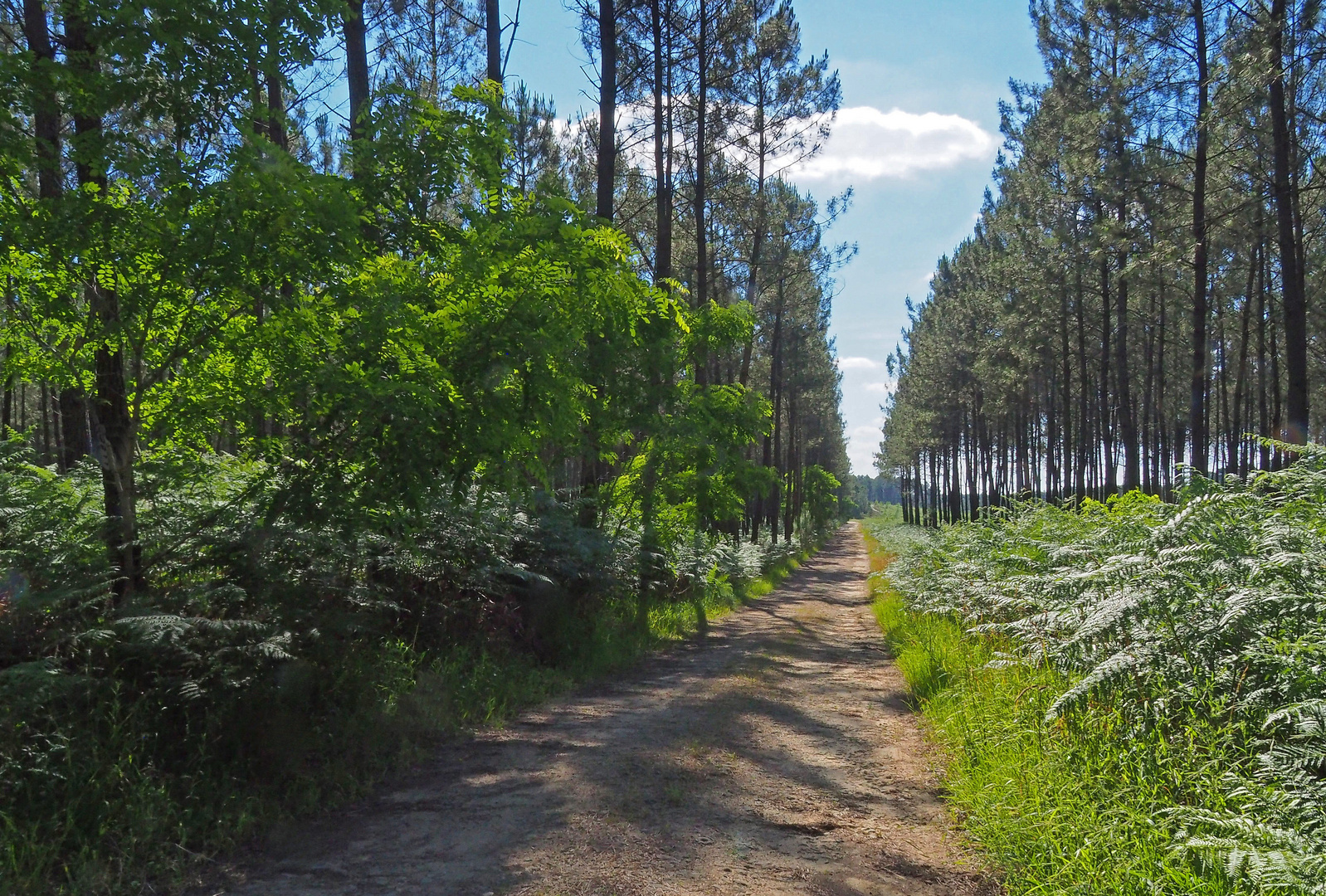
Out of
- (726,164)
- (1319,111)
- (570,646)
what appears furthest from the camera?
(726,164)

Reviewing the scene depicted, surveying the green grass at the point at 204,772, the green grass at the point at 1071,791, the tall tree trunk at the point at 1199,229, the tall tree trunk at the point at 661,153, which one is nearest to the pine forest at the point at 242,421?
the green grass at the point at 204,772

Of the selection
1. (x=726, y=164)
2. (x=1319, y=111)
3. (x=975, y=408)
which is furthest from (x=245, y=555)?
(x=975, y=408)

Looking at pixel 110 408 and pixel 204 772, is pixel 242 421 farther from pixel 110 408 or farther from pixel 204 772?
pixel 204 772

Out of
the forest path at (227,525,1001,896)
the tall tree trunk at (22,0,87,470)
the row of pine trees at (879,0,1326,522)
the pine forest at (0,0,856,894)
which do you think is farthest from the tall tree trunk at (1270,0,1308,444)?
the tall tree trunk at (22,0,87,470)

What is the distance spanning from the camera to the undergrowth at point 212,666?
153 inches

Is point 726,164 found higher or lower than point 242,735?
higher

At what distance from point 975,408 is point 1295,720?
43936 mm

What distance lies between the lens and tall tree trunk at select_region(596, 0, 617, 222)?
13266 mm

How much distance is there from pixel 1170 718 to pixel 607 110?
41.0 feet

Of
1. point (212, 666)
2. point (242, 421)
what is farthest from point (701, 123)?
point (212, 666)

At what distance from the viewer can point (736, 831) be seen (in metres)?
4.44

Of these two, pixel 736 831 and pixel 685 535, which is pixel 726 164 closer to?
pixel 685 535

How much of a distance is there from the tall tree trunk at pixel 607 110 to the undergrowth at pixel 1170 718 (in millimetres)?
9233

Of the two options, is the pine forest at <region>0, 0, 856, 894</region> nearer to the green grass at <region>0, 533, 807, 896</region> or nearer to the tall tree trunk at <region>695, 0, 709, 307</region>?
the green grass at <region>0, 533, 807, 896</region>
